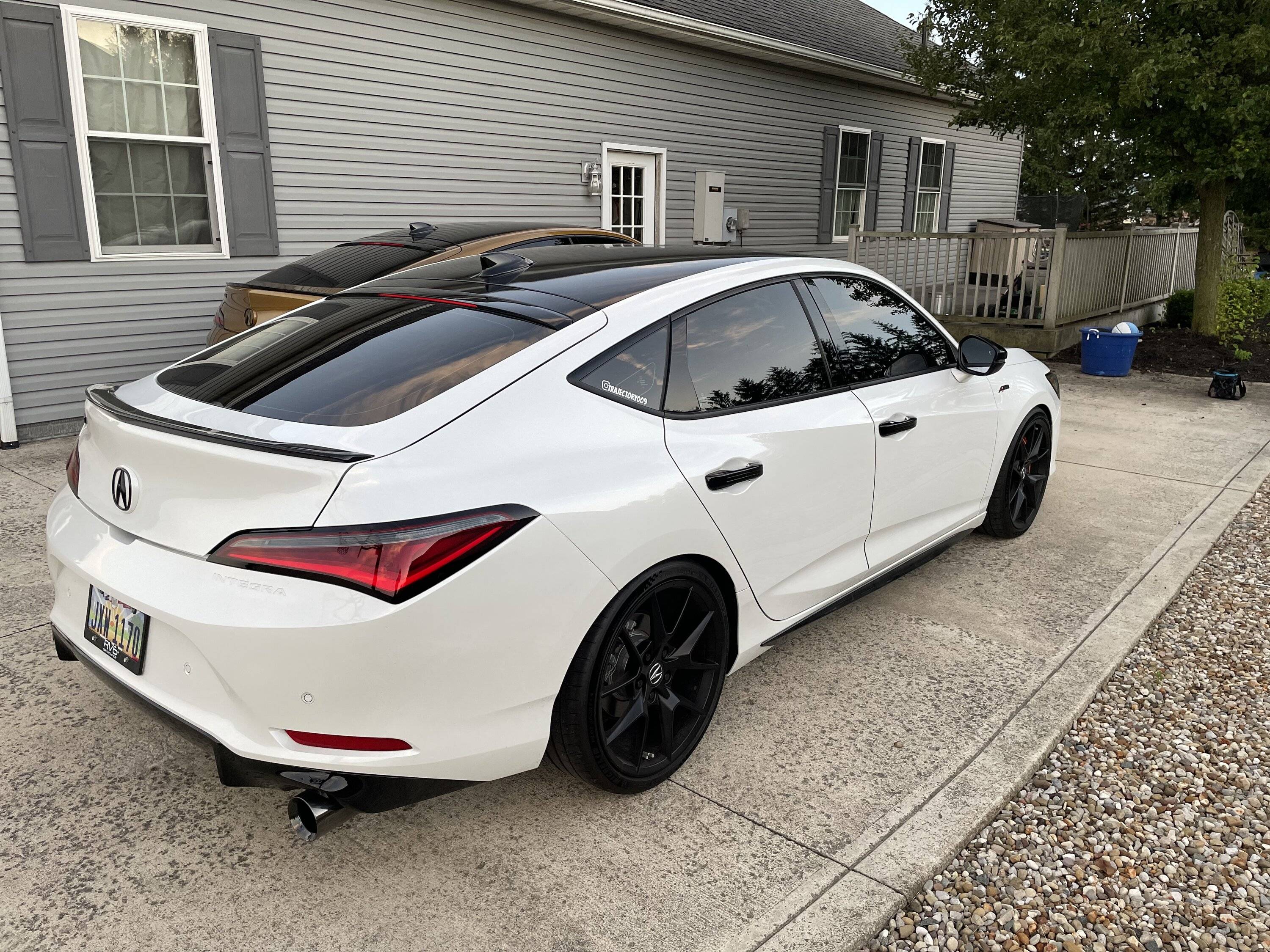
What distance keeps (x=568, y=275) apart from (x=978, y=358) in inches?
79.9

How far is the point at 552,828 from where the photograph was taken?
2.64 meters

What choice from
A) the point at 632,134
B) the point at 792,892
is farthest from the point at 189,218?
the point at 792,892

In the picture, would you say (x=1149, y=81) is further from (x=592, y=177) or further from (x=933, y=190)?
(x=933, y=190)

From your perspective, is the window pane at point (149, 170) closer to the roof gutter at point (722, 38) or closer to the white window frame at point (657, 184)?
the roof gutter at point (722, 38)

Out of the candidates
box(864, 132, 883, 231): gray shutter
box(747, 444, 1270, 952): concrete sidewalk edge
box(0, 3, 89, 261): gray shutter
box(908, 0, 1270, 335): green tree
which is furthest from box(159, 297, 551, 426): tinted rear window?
box(864, 132, 883, 231): gray shutter

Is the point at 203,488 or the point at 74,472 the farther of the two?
the point at 74,472

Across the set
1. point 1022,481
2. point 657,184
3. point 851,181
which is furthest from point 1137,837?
point 851,181

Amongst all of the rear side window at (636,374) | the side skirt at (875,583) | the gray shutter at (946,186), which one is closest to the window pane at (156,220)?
the rear side window at (636,374)

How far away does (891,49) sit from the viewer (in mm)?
15828

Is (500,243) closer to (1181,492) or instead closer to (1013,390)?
(1013,390)

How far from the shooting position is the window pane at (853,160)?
1434 centimetres

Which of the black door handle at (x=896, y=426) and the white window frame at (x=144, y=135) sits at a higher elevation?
the white window frame at (x=144, y=135)

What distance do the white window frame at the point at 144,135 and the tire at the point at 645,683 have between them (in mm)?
6182

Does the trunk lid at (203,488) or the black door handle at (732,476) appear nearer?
the trunk lid at (203,488)
